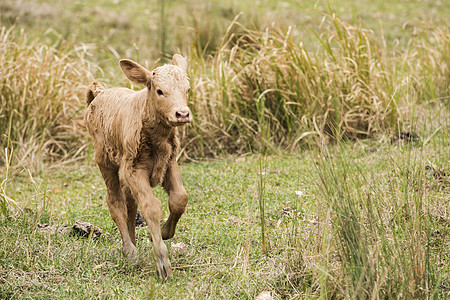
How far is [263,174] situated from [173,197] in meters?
2.16

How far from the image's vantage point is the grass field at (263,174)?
10.1 feet

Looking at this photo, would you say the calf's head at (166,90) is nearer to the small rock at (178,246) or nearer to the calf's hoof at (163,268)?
the calf's hoof at (163,268)

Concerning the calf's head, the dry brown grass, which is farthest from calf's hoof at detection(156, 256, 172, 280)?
the dry brown grass

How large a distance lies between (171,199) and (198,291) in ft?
1.90

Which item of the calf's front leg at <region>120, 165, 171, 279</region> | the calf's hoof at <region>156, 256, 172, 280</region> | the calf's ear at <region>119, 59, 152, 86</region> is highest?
the calf's ear at <region>119, 59, 152, 86</region>

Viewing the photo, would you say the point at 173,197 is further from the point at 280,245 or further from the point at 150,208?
the point at 280,245

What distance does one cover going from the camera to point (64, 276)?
140 inches

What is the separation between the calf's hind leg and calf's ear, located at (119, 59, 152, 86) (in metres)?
0.79

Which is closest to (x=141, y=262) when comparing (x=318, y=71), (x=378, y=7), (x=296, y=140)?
(x=296, y=140)

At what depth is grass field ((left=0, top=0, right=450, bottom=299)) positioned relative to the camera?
309 cm

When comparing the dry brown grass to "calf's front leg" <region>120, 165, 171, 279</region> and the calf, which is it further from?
"calf's front leg" <region>120, 165, 171, 279</region>

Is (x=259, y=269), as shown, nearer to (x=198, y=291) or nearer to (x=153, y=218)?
(x=198, y=291)

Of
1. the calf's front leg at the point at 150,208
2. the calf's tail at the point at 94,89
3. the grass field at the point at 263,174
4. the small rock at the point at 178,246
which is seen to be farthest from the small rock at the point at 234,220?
the calf's tail at the point at 94,89

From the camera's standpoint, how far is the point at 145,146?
3406 mm
